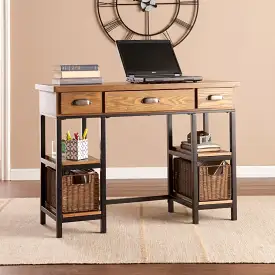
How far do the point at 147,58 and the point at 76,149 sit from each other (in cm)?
74

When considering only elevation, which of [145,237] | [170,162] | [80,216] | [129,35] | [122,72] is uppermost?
[129,35]

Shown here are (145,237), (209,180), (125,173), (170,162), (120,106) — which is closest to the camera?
(145,237)

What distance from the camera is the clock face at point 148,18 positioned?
5555 mm

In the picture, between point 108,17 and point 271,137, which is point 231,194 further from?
point 108,17

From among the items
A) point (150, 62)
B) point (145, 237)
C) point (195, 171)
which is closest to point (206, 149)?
point (195, 171)

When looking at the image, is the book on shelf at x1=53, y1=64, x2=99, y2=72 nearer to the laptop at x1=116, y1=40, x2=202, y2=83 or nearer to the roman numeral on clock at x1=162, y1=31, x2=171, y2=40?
the laptop at x1=116, y1=40, x2=202, y2=83

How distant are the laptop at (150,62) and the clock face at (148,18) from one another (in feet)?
4.30

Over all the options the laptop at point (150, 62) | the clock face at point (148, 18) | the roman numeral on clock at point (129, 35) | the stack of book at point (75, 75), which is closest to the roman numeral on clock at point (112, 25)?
the clock face at point (148, 18)

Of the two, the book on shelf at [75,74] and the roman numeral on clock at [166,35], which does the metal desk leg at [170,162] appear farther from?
the roman numeral on clock at [166,35]

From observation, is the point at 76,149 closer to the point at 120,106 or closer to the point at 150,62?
the point at 120,106

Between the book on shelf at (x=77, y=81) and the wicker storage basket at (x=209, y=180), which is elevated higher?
the book on shelf at (x=77, y=81)

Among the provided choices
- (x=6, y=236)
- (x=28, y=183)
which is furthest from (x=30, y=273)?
(x=28, y=183)

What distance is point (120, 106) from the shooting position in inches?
153

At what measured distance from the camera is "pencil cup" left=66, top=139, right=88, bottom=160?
12.8ft
